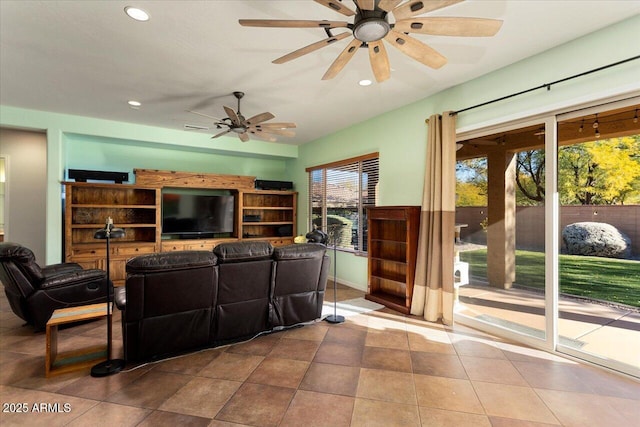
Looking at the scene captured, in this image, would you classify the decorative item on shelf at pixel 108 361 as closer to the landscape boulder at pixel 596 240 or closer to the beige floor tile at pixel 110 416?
the beige floor tile at pixel 110 416

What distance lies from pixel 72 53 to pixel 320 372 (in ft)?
12.5

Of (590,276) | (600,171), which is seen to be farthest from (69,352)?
(600,171)

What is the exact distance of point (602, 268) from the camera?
9.09 feet

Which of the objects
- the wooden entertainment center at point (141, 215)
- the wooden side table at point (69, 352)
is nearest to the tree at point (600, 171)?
the wooden side table at point (69, 352)

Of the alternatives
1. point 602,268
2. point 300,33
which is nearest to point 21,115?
point 300,33

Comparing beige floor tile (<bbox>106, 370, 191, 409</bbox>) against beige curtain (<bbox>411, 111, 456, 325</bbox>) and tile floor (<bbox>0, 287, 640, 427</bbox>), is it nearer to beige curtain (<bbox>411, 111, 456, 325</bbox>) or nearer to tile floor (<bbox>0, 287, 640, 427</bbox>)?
tile floor (<bbox>0, 287, 640, 427</bbox>)

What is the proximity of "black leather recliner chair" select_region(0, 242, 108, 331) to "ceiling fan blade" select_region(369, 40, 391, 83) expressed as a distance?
3409 millimetres

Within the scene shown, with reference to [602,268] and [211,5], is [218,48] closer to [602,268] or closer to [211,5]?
[211,5]

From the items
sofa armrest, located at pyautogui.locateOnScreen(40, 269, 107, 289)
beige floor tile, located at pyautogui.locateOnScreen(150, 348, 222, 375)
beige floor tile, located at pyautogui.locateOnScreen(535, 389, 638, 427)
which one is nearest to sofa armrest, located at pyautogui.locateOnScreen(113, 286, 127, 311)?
beige floor tile, located at pyautogui.locateOnScreen(150, 348, 222, 375)

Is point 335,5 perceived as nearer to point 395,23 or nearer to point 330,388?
point 395,23

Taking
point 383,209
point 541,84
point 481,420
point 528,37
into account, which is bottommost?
point 481,420

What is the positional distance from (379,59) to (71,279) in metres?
3.93

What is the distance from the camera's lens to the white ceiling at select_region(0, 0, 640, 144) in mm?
2303

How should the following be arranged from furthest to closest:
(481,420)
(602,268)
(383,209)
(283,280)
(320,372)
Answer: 1. (383,209)
2. (283,280)
3. (602,268)
4. (320,372)
5. (481,420)
